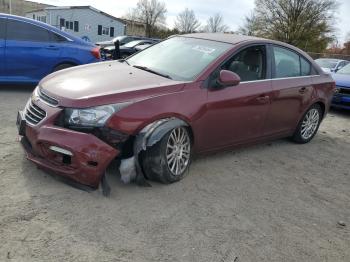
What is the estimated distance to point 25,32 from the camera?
8039 millimetres

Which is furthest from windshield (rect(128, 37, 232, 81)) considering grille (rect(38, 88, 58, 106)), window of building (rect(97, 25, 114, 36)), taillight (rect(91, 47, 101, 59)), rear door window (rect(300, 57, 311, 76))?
window of building (rect(97, 25, 114, 36))

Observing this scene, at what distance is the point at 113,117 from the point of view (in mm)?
3816

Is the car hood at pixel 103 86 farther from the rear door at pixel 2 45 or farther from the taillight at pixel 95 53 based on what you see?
the taillight at pixel 95 53

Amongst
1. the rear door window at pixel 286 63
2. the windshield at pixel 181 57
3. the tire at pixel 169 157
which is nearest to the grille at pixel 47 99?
the tire at pixel 169 157

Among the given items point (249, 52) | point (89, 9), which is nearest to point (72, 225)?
point (249, 52)

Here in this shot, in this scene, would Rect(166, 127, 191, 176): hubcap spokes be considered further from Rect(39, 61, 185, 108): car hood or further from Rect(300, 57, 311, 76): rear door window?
Rect(300, 57, 311, 76): rear door window

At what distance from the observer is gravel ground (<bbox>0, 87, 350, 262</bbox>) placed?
10.2ft

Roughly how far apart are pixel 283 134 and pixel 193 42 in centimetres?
197

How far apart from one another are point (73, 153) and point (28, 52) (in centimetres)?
500

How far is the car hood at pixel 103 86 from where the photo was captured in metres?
3.86

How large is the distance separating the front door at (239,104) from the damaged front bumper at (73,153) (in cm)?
129

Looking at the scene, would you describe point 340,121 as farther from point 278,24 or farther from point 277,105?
point 278,24

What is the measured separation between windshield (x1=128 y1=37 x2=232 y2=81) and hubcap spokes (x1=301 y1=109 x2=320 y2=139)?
2.23 m

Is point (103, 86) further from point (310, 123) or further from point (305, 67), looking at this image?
point (310, 123)
